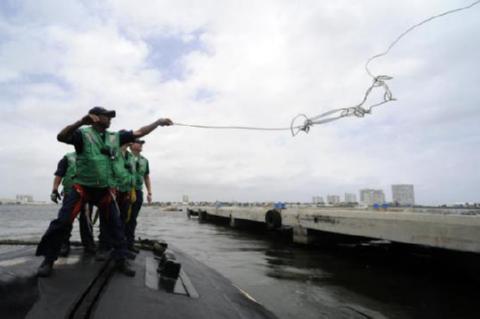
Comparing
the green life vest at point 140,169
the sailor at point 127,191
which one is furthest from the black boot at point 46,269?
the green life vest at point 140,169

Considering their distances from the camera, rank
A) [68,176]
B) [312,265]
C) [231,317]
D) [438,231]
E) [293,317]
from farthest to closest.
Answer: [312,265] < [438,231] < [68,176] < [293,317] < [231,317]

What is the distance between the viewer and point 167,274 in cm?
338

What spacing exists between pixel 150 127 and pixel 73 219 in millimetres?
1246

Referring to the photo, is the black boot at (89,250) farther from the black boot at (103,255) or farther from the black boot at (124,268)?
the black boot at (124,268)

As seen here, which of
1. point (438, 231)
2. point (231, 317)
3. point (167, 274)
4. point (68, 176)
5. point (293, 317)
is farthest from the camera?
point (438, 231)

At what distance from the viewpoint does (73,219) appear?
10.9 ft

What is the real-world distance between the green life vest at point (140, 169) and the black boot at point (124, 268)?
2.42 meters

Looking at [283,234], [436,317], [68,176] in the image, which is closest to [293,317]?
[436,317]

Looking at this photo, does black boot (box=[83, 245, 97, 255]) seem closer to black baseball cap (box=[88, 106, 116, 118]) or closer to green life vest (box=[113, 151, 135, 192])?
green life vest (box=[113, 151, 135, 192])

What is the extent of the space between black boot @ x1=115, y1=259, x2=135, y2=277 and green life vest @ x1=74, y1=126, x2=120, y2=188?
819mm

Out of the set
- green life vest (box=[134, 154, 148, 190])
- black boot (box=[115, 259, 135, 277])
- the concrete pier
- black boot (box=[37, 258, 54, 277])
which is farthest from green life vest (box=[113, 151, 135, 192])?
the concrete pier

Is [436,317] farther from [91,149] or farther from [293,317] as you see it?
[91,149]

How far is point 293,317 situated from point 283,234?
12.5m

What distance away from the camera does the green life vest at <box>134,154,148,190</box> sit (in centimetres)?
570
